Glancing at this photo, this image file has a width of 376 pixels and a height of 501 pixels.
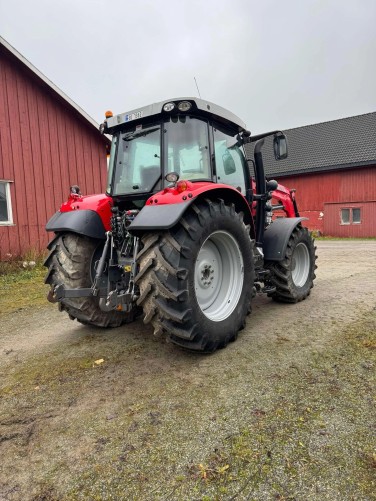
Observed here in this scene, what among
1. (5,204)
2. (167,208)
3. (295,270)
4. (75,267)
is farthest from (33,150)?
(167,208)

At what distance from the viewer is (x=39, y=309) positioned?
502cm

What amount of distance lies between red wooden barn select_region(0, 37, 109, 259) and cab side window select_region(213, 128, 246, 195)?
6.60 meters

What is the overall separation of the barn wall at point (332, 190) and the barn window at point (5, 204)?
16189mm

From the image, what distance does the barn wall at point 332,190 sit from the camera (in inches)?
751

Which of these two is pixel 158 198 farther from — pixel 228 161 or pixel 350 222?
pixel 350 222

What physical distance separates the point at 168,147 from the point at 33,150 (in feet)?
22.8

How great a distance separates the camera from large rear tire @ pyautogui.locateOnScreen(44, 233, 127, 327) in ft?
10.8

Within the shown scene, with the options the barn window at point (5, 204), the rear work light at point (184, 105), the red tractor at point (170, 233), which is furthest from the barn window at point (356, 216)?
the rear work light at point (184, 105)

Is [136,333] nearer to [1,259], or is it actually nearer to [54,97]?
[1,259]

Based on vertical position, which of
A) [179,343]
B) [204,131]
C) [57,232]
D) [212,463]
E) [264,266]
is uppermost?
[204,131]

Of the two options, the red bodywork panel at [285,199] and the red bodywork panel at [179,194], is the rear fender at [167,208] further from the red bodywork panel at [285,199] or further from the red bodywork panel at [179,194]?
the red bodywork panel at [285,199]

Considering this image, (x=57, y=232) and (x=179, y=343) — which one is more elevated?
(x=57, y=232)

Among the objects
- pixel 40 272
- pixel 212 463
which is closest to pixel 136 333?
pixel 212 463

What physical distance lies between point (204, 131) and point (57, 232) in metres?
1.80
